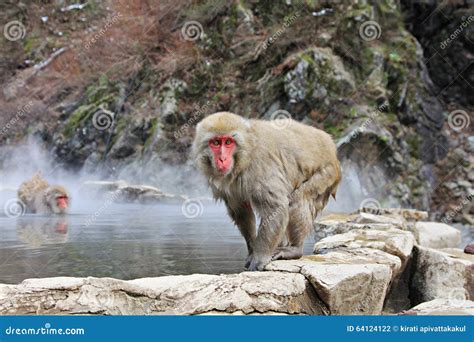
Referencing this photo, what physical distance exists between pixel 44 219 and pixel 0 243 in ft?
7.05

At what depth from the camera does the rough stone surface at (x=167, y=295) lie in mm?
1987

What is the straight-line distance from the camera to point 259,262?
105 inches

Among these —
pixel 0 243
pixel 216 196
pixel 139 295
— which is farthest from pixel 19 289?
pixel 0 243

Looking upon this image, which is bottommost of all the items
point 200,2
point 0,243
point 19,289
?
point 0,243

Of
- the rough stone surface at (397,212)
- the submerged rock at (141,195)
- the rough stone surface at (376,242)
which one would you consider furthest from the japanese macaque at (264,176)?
the submerged rock at (141,195)

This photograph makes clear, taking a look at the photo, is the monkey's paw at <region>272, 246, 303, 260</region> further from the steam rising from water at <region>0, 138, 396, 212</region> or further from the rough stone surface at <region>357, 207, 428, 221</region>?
the steam rising from water at <region>0, 138, 396, 212</region>

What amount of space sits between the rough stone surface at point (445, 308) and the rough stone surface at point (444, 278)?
897 mm

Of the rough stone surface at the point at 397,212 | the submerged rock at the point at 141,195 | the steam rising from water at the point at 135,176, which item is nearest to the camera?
the rough stone surface at the point at 397,212

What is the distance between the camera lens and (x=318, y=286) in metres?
2.38

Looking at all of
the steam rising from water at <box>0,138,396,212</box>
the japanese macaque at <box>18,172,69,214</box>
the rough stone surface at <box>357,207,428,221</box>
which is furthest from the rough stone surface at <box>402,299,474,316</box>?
the japanese macaque at <box>18,172,69,214</box>

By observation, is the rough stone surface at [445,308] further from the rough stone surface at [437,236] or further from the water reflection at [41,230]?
the water reflection at [41,230]

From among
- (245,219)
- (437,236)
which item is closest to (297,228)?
(245,219)

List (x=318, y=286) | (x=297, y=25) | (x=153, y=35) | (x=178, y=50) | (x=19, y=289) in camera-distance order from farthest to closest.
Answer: (x=153, y=35)
(x=178, y=50)
(x=297, y=25)
(x=318, y=286)
(x=19, y=289)

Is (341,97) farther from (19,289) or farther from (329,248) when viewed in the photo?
(19,289)
